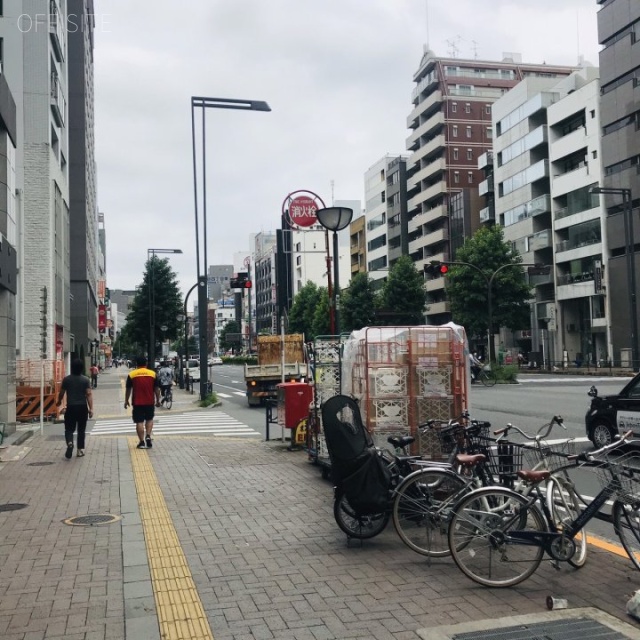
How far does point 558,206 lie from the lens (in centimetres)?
5869

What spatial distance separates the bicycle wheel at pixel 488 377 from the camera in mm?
35688

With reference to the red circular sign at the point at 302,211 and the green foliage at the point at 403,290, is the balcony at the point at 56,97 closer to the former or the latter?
the red circular sign at the point at 302,211

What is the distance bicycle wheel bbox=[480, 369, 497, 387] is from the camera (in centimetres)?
3569

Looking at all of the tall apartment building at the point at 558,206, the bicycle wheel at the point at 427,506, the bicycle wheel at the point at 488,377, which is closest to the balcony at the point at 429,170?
the tall apartment building at the point at 558,206

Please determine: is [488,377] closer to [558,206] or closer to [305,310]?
[558,206]

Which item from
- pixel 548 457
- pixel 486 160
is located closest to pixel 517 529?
pixel 548 457

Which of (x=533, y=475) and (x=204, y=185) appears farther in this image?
(x=204, y=185)

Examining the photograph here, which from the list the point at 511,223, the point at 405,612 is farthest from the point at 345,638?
the point at 511,223

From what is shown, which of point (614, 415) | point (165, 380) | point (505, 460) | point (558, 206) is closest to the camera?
point (505, 460)

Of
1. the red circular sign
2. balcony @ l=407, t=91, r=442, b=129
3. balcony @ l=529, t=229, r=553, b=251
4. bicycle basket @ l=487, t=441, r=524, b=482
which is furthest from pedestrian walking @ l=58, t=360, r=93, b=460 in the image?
Result: balcony @ l=407, t=91, r=442, b=129

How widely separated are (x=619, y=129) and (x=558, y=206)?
9.45 meters

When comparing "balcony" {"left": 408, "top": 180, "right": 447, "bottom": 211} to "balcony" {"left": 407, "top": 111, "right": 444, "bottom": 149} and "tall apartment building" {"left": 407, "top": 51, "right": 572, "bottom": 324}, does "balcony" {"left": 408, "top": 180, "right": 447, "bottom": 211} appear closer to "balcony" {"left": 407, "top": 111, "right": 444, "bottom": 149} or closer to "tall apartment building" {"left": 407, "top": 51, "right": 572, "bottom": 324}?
"tall apartment building" {"left": 407, "top": 51, "right": 572, "bottom": 324}

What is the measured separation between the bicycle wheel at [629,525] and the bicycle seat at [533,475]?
514 mm

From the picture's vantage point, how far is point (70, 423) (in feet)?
41.1
